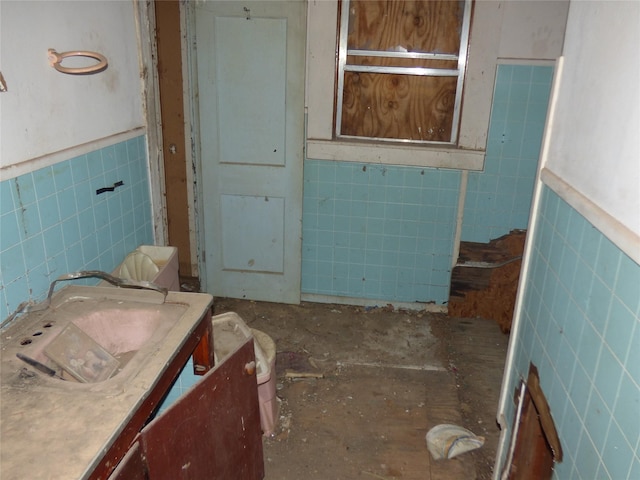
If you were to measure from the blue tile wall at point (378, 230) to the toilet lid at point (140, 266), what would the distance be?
4.65 feet

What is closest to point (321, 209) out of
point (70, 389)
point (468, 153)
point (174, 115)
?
point (468, 153)

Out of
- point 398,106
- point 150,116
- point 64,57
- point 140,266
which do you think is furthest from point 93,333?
point 398,106

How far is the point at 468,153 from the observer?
328 cm

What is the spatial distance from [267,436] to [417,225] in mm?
1794

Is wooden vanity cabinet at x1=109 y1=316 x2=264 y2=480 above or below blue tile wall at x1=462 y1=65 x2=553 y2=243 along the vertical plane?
below

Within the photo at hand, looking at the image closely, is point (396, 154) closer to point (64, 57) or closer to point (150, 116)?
point (150, 116)

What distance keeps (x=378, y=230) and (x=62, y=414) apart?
103 inches

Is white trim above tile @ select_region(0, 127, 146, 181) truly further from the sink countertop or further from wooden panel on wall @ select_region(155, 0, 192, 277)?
wooden panel on wall @ select_region(155, 0, 192, 277)

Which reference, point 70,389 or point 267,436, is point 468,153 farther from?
point 70,389

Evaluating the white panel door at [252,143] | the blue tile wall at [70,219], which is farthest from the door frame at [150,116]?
the white panel door at [252,143]

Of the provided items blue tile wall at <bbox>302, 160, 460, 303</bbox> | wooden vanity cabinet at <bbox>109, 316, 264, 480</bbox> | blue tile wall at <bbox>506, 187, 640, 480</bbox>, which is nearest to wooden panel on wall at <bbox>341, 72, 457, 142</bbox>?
blue tile wall at <bbox>302, 160, 460, 303</bbox>

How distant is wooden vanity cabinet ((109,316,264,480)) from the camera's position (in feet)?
4.44

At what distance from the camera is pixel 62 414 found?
1250 millimetres

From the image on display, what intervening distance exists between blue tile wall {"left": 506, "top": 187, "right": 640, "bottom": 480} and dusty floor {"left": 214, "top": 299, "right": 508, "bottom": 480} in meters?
0.89
